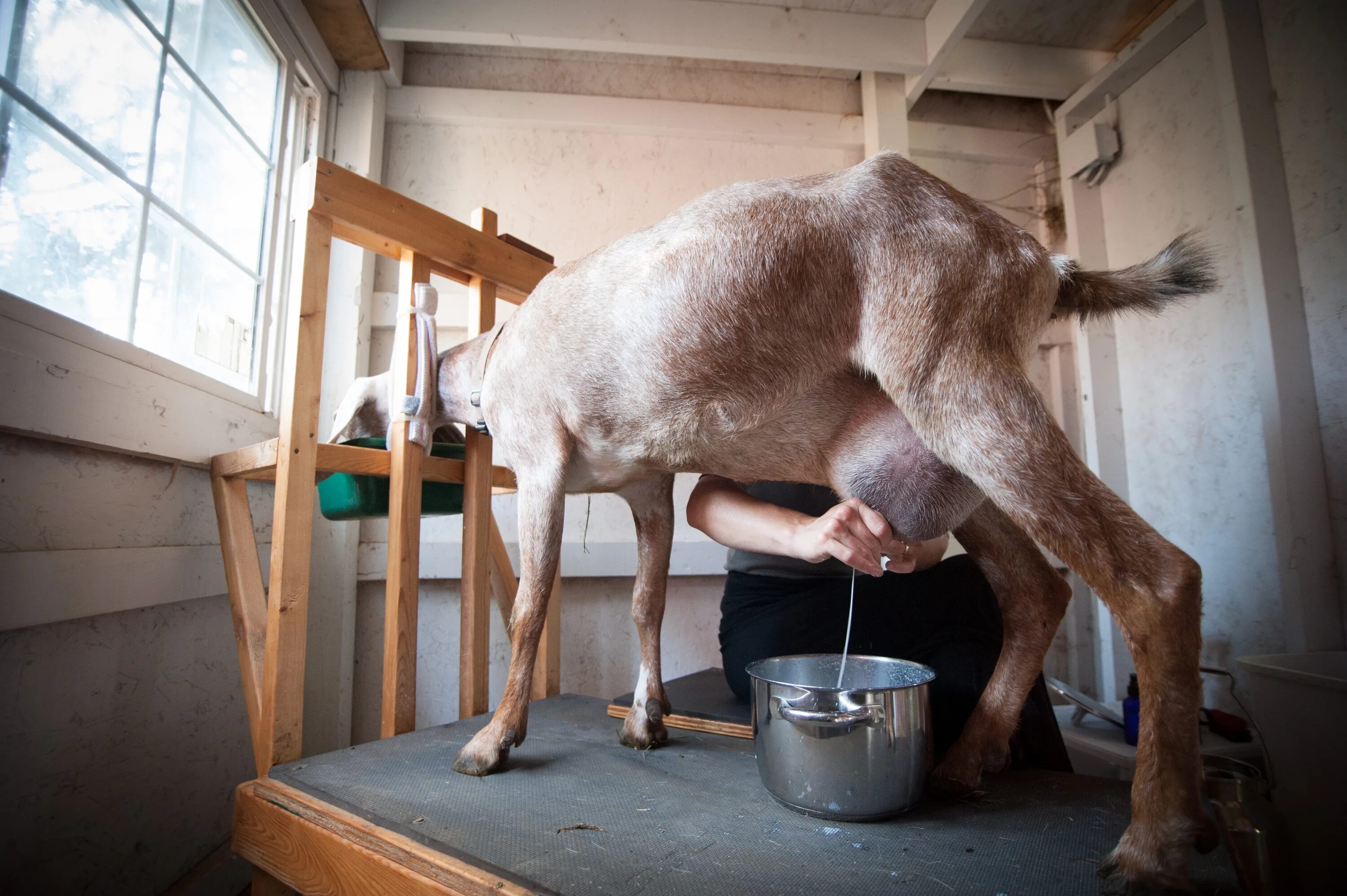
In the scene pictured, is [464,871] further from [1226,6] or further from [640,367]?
[1226,6]

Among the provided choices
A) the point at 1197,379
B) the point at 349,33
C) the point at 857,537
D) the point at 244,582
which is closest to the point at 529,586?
the point at 857,537

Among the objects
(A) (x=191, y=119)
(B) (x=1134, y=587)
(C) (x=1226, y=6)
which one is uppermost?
(C) (x=1226, y=6)

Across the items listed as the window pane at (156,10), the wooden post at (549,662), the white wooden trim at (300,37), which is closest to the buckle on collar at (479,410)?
the wooden post at (549,662)

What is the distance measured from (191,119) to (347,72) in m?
1.02

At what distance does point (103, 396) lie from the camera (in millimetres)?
1364

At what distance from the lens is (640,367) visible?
3.54 feet

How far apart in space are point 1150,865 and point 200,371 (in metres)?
2.48

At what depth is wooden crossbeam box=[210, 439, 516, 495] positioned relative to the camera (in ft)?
4.85

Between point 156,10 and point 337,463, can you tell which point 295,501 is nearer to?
point 337,463

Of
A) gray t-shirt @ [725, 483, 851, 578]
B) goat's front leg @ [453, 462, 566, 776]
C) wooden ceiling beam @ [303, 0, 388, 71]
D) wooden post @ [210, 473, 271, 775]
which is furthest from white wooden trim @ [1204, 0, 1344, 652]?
wooden ceiling beam @ [303, 0, 388, 71]

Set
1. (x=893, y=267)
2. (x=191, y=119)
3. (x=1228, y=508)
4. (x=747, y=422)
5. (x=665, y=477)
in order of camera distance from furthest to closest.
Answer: (x=1228, y=508) < (x=191, y=119) < (x=665, y=477) < (x=747, y=422) < (x=893, y=267)

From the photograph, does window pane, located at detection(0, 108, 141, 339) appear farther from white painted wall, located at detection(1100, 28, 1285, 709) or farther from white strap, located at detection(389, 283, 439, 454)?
white painted wall, located at detection(1100, 28, 1285, 709)

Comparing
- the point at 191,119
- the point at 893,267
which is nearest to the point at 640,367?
the point at 893,267

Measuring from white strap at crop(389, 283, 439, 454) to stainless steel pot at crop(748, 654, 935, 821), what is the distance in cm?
107
